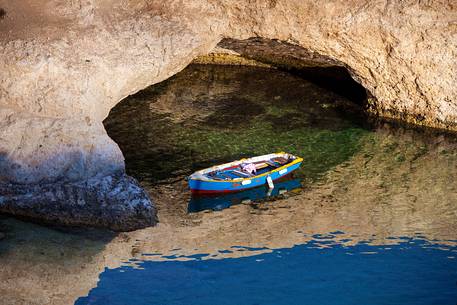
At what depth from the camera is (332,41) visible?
25.5 meters

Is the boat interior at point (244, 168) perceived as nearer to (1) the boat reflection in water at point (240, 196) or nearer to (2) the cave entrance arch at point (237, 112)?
(1) the boat reflection in water at point (240, 196)

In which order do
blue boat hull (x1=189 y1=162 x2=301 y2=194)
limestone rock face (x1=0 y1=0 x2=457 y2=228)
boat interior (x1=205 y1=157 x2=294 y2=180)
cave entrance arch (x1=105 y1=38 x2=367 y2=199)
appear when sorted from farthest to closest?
1. cave entrance arch (x1=105 y1=38 x2=367 y2=199)
2. boat interior (x1=205 y1=157 x2=294 y2=180)
3. blue boat hull (x1=189 y1=162 x2=301 y2=194)
4. limestone rock face (x1=0 y1=0 x2=457 y2=228)

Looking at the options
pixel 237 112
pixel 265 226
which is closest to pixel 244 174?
pixel 265 226

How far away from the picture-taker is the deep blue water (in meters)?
17.0

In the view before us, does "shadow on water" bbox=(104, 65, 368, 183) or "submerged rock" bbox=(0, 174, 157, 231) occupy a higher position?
"shadow on water" bbox=(104, 65, 368, 183)

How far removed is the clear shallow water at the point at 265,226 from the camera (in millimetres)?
17453

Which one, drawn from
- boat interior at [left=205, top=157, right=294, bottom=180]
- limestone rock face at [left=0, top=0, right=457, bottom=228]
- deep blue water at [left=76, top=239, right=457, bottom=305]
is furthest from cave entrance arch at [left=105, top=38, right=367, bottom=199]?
deep blue water at [left=76, top=239, right=457, bottom=305]

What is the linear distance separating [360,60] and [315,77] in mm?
5411

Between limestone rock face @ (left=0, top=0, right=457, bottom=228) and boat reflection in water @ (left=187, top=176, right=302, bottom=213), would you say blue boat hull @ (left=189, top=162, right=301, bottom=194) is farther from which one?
limestone rock face @ (left=0, top=0, right=457, bottom=228)

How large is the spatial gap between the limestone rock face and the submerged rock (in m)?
0.34

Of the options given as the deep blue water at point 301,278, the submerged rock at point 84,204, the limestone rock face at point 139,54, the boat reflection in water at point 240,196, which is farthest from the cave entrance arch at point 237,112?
the deep blue water at point 301,278

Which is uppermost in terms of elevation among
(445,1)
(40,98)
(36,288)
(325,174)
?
(445,1)

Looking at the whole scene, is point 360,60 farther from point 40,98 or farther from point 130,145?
point 40,98

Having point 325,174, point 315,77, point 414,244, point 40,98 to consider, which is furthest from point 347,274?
point 315,77
